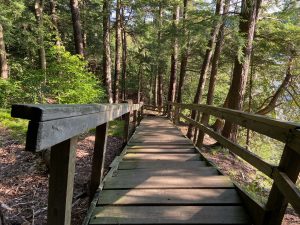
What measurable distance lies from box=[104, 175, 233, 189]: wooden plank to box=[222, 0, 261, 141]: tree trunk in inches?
263

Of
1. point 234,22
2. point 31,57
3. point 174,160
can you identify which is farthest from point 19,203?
point 31,57

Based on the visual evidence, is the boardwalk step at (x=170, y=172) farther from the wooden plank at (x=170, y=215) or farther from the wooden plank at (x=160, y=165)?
the wooden plank at (x=170, y=215)

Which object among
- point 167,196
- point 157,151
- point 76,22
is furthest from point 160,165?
point 76,22

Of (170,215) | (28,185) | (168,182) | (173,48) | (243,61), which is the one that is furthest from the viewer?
(173,48)

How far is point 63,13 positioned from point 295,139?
24250mm

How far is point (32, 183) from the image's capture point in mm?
5324

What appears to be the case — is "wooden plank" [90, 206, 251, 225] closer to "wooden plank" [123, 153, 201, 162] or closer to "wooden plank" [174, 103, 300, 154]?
"wooden plank" [174, 103, 300, 154]

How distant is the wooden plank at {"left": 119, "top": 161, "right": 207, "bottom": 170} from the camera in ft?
14.8

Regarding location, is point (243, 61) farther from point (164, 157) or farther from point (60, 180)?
point (60, 180)

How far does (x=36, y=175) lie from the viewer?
5.68 meters

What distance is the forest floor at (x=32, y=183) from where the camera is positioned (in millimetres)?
4164

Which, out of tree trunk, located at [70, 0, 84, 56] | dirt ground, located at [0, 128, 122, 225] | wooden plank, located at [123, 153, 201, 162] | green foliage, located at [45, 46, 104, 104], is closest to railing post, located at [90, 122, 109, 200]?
dirt ground, located at [0, 128, 122, 225]

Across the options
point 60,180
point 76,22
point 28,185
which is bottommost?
point 28,185

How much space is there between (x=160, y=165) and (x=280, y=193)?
2443 millimetres
